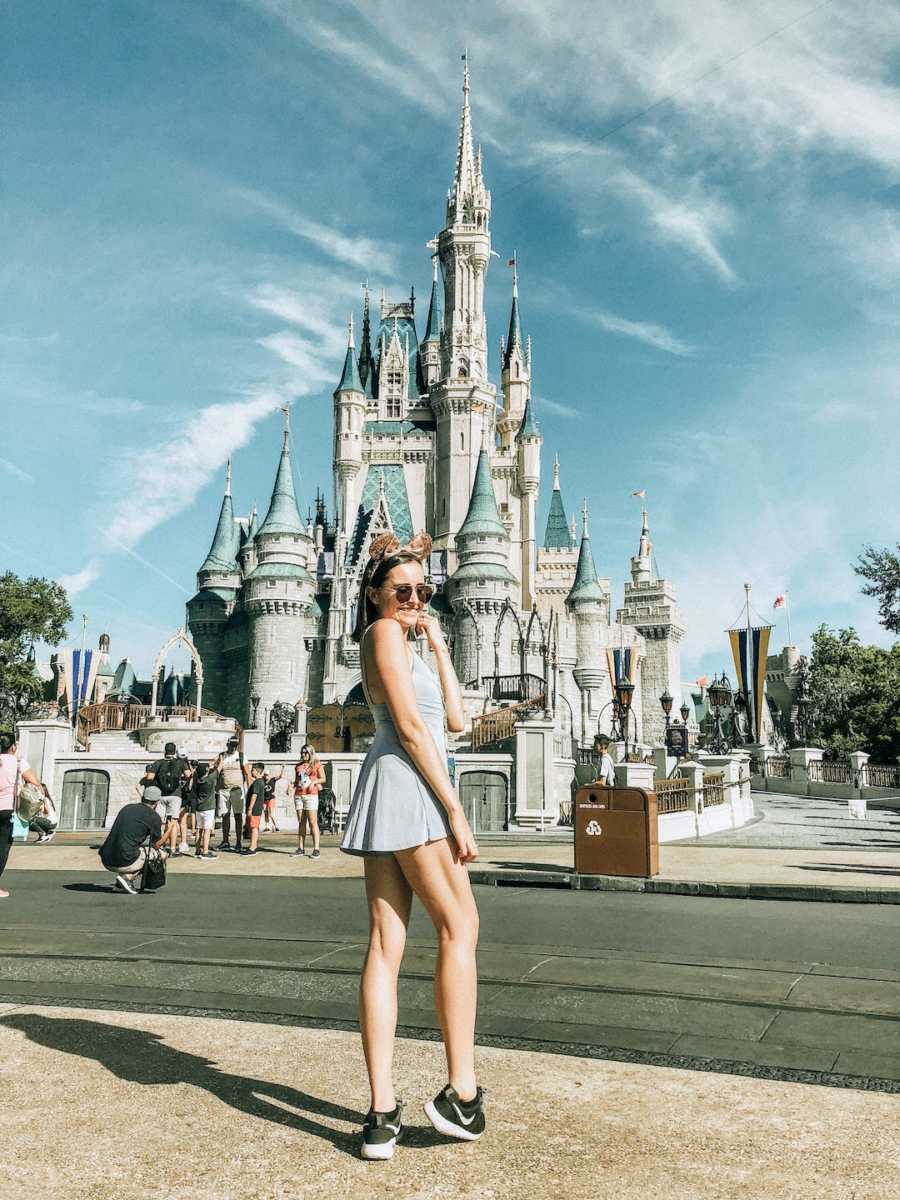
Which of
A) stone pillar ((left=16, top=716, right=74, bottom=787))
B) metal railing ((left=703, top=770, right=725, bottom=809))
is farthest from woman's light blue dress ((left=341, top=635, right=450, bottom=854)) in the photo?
stone pillar ((left=16, top=716, right=74, bottom=787))

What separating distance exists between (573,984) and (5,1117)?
317cm

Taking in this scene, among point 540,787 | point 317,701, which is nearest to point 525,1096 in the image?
point 540,787

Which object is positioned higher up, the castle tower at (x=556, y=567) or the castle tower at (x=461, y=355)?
the castle tower at (x=461, y=355)

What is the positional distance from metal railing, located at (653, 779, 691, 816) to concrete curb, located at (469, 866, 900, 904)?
21.5ft

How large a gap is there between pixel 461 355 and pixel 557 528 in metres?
16.2

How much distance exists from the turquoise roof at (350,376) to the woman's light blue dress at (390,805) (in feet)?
243

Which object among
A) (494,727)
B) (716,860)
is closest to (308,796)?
(716,860)

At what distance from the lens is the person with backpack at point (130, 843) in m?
10.6

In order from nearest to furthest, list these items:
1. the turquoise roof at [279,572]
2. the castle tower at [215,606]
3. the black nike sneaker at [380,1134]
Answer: the black nike sneaker at [380,1134], the turquoise roof at [279,572], the castle tower at [215,606]

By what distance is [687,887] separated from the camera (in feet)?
35.6

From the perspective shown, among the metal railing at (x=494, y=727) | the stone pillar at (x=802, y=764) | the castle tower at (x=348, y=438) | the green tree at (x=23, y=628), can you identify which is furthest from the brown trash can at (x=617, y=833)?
the castle tower at (x=348, y=438)

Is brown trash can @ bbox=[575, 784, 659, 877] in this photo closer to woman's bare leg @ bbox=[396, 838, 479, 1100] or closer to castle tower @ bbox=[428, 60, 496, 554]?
woman's bare leg @ bbox=[396, 838, 479, 1100]

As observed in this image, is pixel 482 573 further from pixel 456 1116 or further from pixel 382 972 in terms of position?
pixel 456 1116

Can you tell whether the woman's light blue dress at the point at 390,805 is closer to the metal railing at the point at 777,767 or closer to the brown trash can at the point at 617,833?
the brown trash can at the point at 617,833
